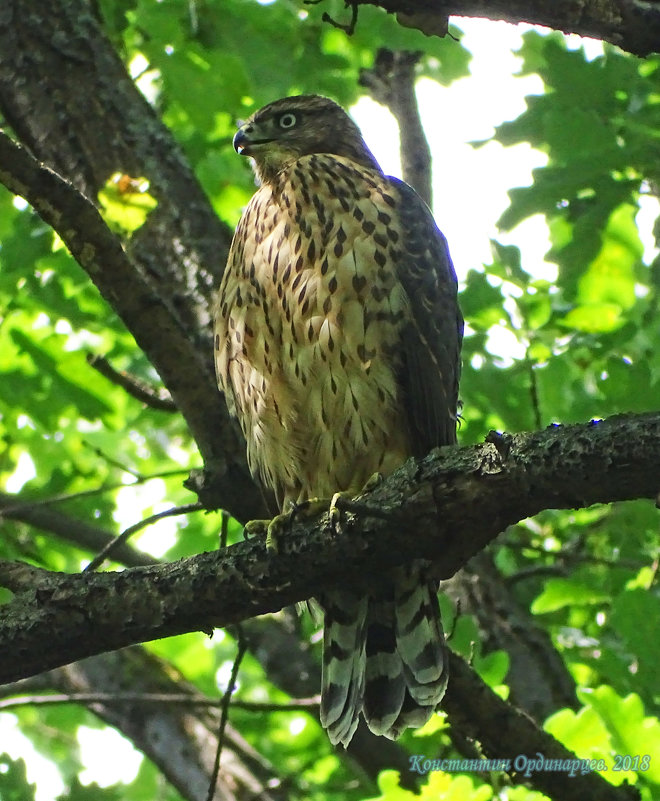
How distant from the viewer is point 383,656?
376cm

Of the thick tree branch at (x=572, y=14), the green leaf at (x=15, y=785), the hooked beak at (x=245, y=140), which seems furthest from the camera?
the hooked beak at (x=245, y=140)

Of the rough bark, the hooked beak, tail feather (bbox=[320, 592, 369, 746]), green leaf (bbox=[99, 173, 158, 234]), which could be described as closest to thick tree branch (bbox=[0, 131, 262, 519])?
the rough bark

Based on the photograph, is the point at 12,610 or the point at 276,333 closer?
the point at 12,610

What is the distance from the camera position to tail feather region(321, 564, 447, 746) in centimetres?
356

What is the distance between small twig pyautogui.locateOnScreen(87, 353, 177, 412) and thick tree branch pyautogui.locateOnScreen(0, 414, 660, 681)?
3.66 feet

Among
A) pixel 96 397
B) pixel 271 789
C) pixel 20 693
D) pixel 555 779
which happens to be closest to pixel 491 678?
pixel 555 779

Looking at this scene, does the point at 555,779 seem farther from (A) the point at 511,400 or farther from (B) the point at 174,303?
(B) the point at 174,303

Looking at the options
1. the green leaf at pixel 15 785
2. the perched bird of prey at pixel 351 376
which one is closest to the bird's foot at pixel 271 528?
the perched bird of prey at pixel 351 376

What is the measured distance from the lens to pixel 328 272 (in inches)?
147

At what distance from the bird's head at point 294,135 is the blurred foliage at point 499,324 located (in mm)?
187

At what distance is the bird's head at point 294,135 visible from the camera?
4539mm

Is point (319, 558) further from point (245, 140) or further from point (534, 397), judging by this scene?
point (245, 140)

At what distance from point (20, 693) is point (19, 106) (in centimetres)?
280

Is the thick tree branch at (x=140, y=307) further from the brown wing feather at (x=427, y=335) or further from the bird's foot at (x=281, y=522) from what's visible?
the brown wing feather at (x=427, y=335)
